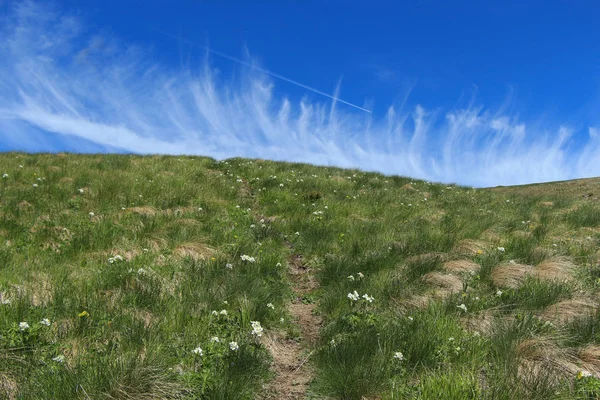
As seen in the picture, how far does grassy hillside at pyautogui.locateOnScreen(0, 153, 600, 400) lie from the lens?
3682mm

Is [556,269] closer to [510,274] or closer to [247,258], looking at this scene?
[510,274]

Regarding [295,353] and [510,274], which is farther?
[510,274]

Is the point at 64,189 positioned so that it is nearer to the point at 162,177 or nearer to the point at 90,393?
the point at 162,177

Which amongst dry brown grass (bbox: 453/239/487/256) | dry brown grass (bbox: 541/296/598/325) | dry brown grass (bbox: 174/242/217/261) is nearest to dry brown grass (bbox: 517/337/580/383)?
dry brown grass (bbox: 541/296/598/325)

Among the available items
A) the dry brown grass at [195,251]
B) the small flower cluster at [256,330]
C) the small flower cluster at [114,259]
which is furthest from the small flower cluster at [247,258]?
the small flower cluster at [256,330]

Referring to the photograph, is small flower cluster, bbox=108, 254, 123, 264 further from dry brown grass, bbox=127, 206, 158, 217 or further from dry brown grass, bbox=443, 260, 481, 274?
dry brown grass, bbox=443, 260, 481, 274

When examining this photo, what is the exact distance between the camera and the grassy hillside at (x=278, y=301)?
12.1 feet

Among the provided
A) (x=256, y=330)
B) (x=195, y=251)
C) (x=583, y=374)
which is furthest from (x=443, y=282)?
(x=195, y=251)

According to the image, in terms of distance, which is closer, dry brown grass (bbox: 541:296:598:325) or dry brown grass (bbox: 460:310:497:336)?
dry brown grass (bbox: 460:310:497:336)

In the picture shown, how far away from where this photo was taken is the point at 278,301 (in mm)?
5941

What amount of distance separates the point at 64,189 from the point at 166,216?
3.76 metres

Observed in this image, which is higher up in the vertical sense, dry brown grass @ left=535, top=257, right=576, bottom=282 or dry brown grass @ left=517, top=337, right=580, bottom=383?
dry brown grass @ left=535, top=257, right=576, bottom=282

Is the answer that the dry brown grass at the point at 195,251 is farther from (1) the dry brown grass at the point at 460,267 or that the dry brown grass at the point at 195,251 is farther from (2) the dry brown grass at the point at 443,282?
(1) the dry brown grass at the point at 460,267

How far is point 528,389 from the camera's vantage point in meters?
3.42
